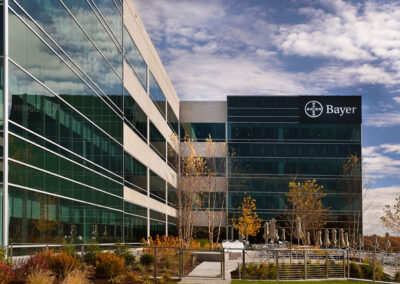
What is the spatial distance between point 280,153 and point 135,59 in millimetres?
32557

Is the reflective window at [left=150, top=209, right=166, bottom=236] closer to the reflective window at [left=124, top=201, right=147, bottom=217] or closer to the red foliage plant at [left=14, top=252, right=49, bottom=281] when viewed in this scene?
the reflective window at [left=124, top=201, right=147, bottom=217]

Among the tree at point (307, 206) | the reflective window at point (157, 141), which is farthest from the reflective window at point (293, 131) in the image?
the reflective window at point (157, 141)

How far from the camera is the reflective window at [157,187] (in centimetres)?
4628

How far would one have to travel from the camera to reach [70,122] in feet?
85.2

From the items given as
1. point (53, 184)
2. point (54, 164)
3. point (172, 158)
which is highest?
point (172, 158)

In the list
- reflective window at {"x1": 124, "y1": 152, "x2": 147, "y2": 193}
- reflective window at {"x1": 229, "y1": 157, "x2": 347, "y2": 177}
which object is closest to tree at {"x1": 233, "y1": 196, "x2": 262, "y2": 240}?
reflective window at {"x1": 229, "y1": 157, "x2": 347, "y2": 177}

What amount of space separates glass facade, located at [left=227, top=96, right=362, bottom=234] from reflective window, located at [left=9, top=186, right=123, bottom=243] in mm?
36826

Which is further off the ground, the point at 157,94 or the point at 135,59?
the point at 135,59

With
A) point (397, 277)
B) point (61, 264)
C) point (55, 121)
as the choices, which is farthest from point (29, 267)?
point (397, 277)

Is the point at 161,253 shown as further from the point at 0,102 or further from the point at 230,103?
the point at 230,103

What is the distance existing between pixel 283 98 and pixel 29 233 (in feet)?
170

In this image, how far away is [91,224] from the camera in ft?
95.6

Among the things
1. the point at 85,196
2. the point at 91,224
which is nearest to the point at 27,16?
the point at 85,196

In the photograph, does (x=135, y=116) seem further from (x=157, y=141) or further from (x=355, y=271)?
(x=355, y=271)
